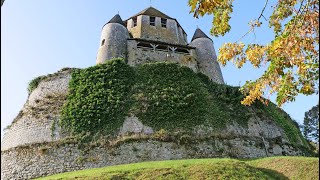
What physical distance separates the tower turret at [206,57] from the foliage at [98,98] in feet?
28.9

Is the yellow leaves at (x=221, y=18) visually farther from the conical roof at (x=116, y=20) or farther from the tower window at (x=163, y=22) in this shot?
the tower window at (x=163, y=22)

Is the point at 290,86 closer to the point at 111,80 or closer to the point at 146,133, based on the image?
the point at 146,133

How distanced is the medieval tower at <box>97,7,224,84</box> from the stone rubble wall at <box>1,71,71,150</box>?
5.34m

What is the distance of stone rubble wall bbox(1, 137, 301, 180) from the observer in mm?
20281

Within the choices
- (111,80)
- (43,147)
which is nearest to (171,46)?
(111,80)

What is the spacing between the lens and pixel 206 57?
33.8 metres

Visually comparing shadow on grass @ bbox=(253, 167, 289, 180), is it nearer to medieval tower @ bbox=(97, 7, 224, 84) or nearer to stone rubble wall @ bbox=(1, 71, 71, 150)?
stone rubble wall @ bbox=(1, 71, 71, 150)

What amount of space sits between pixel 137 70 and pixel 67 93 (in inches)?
215

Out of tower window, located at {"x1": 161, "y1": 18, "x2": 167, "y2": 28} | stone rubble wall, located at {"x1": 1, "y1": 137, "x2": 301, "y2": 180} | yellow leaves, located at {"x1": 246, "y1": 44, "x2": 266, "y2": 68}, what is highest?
tower window, located at {"x1": 161, "y1": 18, "x2": 167, "y2": 28}

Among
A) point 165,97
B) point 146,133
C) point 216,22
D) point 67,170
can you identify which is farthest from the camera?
point 165,97

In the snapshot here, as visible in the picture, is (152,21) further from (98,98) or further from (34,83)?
(98,98)

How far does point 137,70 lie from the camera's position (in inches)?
1064

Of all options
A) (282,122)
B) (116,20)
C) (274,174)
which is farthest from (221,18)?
(116,20)

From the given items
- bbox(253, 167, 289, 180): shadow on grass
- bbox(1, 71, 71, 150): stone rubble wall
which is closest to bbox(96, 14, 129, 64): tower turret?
bbox(1, 71, 71, 150): stone rubble wall
